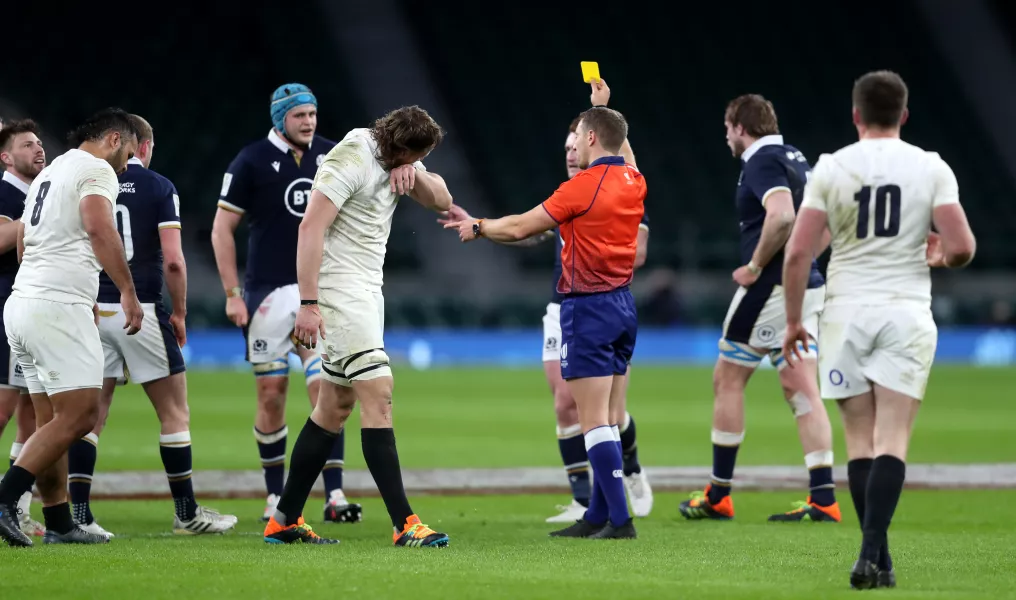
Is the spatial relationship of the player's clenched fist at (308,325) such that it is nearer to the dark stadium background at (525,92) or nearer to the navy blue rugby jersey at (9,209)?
the navy blue rugby jersey at (9,209)

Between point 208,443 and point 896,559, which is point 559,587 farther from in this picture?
point 208,443

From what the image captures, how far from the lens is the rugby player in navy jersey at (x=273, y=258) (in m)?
8.93

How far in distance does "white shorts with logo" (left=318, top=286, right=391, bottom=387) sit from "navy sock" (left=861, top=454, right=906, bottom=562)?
2.62 meters

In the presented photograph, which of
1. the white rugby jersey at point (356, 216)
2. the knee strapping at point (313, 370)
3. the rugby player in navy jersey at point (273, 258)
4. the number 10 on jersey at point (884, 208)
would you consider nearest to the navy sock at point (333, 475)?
the rugby player in navy jersey at point (273, 258)

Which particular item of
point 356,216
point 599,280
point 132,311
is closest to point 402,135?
point 356,216

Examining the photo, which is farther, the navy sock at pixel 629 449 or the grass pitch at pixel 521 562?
the navy sock at pixel 629 449

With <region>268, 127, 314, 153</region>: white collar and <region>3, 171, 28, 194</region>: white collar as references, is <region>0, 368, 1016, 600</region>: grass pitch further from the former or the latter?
<region>268, 127, 314, 153</region>: white collar

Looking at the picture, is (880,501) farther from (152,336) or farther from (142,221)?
(142,221)

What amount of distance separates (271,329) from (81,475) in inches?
60.2

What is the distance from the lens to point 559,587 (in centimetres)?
568

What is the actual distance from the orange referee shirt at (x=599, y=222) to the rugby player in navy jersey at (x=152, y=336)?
225 cm

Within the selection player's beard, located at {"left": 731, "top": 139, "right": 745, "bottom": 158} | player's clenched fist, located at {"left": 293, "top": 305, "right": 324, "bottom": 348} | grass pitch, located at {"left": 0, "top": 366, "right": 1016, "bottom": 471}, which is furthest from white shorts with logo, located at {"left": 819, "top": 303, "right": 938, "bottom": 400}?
grass pitch, located at {"left": 0, "top": 366, "right": 1016, "bottom": 471}

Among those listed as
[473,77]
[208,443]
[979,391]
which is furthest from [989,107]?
[208,443]

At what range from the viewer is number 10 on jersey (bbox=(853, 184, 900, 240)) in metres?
5.90
